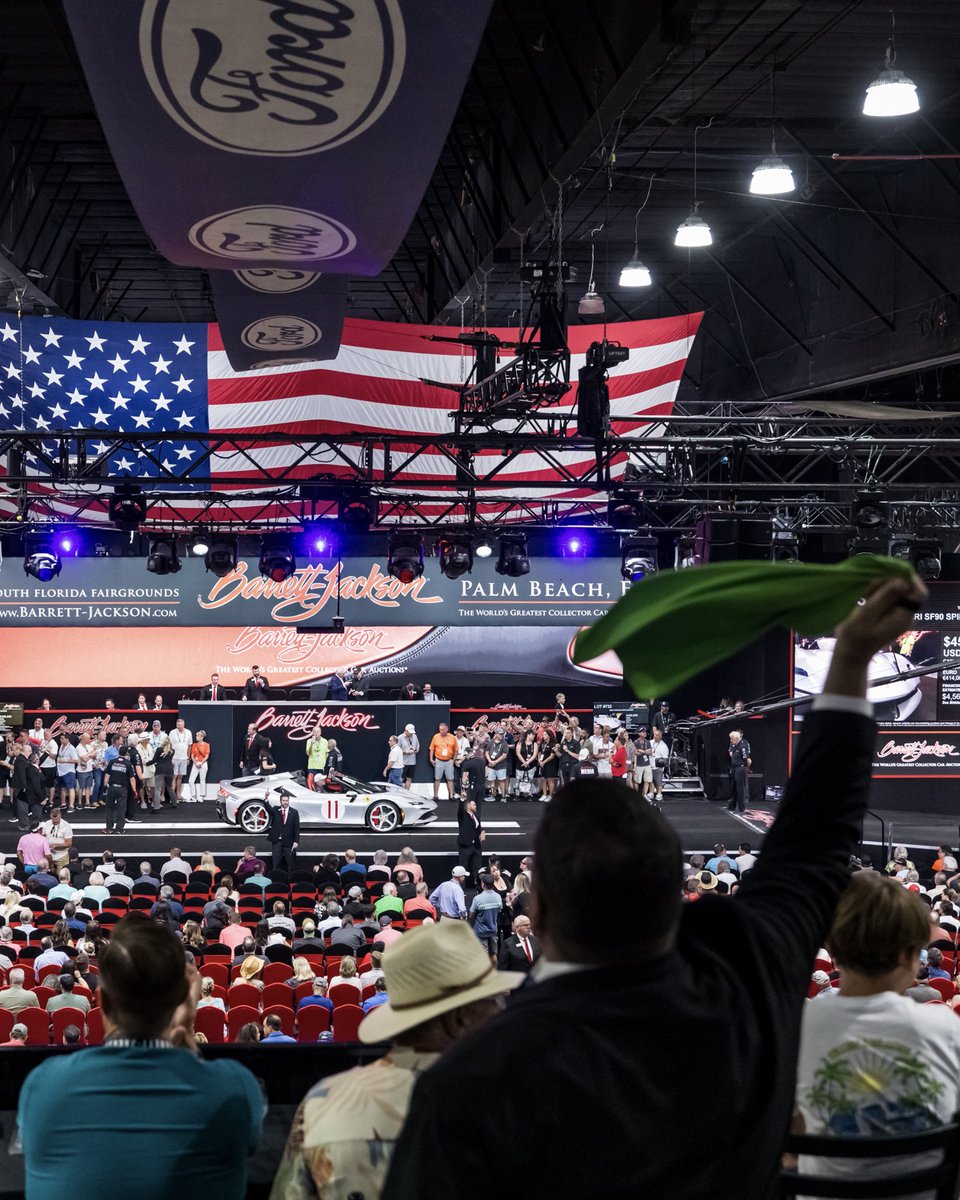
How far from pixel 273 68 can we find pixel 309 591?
2421 cm

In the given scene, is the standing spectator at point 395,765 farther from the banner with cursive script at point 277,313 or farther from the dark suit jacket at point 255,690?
the banner with cursive script at point 277,313

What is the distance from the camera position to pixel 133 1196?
2090 mm

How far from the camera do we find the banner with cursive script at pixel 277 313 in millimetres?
8781

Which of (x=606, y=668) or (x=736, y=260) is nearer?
(x=736, y=260)

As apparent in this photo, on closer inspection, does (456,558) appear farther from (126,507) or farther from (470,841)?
(126,507)

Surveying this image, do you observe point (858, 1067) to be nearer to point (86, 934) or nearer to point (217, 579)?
point (86, 934)

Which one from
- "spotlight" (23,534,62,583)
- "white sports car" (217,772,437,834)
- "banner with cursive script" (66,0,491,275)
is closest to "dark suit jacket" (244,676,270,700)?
"white sports car" (217,772,437,834)

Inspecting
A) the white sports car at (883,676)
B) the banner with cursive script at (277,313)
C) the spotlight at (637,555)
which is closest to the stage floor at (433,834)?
the white sports car at (883,676)

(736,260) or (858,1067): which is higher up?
(736,260)

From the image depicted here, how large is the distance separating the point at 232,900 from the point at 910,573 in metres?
14.1

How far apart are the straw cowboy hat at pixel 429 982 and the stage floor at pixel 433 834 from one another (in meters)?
18.6

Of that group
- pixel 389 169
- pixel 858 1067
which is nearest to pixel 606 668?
pixel 389 169

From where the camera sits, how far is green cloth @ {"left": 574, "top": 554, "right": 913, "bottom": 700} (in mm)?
1602

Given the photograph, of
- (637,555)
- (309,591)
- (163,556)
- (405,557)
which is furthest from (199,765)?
(637,555)
